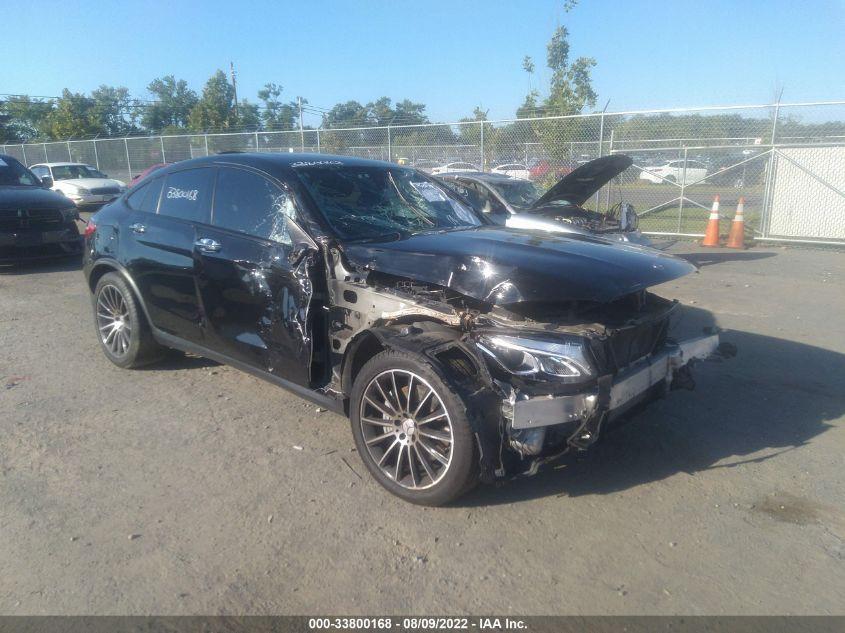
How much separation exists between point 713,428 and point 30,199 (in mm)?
9841

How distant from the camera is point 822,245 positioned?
12555 mm

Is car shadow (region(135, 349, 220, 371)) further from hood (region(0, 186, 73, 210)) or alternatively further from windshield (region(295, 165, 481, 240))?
hood (region(0, 186, 73, 210))

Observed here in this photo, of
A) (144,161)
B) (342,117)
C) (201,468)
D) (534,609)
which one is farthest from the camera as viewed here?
(342,117)

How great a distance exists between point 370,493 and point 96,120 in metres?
47.0

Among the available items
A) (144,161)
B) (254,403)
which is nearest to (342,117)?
(144,161)

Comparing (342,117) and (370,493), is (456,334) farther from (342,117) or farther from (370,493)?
(342,117)

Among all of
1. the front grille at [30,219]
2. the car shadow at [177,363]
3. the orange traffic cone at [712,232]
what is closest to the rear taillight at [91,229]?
the car shadow at [177,363]

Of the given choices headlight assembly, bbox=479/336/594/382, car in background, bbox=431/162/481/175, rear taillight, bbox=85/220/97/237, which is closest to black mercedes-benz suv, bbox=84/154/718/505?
headlight assembly, bbox=479/336/594/382

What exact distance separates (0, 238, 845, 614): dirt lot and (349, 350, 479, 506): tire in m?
0.15

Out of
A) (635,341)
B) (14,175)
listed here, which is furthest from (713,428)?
(14,175)

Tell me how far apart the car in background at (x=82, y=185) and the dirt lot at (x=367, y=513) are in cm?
1535

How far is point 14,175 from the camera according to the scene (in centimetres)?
1055

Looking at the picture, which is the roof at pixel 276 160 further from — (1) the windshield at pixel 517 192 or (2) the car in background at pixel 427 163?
(2) the car in background at pixel 427 163

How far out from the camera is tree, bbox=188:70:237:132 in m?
37.2
